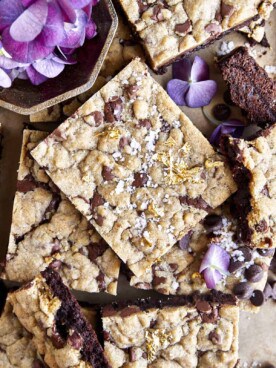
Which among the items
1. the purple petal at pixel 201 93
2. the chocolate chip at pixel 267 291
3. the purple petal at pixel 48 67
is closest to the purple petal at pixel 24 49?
the purple petal at pixel 48 67

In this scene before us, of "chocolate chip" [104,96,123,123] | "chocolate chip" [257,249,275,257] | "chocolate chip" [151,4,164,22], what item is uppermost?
"chocolate chip" [151,4,164,22]

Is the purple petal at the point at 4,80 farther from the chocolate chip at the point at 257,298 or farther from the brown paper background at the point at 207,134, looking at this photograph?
the chocolate chip at the point at 257,298

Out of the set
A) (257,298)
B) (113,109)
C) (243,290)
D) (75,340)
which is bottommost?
(257,298)

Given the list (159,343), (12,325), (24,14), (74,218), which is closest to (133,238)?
(74,218)

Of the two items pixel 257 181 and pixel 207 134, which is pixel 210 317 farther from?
pixel 207 134

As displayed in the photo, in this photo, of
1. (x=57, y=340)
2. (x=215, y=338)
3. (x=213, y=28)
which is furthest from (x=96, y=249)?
(x=213, y=28)

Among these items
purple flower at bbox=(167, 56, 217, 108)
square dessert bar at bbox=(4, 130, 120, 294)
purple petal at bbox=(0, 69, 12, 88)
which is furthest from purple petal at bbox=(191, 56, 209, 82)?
purple petal at bbox=(0, 69, 12, 88)

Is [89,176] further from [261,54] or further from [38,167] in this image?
[261,54]

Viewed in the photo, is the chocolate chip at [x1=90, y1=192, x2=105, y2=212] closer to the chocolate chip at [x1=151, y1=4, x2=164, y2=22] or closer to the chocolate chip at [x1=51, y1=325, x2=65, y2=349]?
the chocolate chip at [x1=51, y1=325, x2=65, y2=349]
